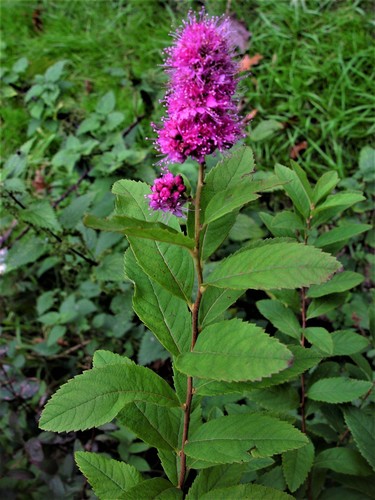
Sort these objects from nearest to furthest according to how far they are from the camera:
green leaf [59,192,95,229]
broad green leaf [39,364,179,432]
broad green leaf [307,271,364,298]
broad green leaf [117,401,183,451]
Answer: broad green leaf [39,364,179,432]
broad green leaf [117,401,183,451]
broad green leaf [307,271,364,298]
green leaf [59,192,95,229]

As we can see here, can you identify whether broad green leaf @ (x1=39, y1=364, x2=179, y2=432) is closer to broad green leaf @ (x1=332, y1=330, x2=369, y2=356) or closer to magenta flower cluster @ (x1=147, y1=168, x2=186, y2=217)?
magenta flower cluster @ (x1=147, y1=168, x2=186, y2=217)

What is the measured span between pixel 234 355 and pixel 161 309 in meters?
0.30

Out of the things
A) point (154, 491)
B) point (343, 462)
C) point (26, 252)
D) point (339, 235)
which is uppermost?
point (26, 252)

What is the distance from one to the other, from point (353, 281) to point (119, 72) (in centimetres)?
179

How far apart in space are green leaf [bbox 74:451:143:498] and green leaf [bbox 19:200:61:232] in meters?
1.02

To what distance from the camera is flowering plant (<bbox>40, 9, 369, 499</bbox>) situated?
942mm

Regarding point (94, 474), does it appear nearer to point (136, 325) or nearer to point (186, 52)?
point (186, 52)

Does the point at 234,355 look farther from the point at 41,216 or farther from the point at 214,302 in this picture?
the point at 41,216

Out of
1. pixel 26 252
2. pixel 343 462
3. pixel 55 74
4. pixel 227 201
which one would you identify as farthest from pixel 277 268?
pixel 55 74

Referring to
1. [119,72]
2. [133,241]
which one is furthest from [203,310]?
[119,72]

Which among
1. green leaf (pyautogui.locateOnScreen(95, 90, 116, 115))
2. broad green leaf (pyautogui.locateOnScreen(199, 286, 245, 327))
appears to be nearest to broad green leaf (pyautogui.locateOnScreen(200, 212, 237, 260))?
broad green leaf (pyautogui.locateOnScreen(199, 286, 245, 327))

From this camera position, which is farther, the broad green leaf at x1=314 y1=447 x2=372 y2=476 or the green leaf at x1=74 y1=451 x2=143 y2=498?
the broad green leaf at x1=314 y1=447 x2=372 y2=476

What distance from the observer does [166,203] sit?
3.47 feet

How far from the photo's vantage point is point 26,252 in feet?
7.58
